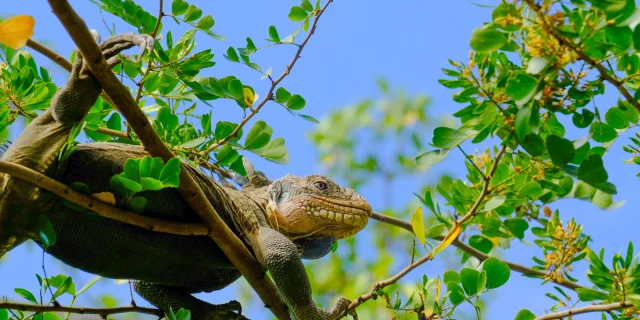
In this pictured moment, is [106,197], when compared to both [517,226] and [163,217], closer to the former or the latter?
[163,217]

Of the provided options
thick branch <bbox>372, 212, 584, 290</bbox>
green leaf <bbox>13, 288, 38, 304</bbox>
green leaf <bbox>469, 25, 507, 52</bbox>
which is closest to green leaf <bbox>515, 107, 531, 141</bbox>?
green leaf <bbox>469, 25, 507, 52</bbox>

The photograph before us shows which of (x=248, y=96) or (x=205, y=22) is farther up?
(x=205, y=22)

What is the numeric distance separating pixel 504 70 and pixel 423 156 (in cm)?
35

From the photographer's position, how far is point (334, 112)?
8531 mm

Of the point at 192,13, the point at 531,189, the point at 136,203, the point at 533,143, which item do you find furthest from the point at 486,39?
the point at 192,13

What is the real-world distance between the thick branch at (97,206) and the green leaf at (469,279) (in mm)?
898

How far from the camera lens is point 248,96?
3336 mm

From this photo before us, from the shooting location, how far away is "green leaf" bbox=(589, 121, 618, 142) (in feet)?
8.47

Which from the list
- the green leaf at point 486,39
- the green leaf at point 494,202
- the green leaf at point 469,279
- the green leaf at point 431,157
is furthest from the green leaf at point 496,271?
the green leaf at point 486,39

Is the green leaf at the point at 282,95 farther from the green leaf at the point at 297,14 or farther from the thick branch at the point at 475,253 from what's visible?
the thick branch at the point at 475,253

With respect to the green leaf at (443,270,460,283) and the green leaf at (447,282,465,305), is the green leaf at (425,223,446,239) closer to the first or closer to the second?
the green leaf at (443,270,460,283)

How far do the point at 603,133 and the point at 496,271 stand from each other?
1.93 ft

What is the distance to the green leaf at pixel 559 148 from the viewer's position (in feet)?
7.50

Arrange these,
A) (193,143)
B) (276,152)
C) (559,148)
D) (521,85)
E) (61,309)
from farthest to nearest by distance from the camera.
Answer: (276,152) < (193,143) < (61,309) < (559,148) < (521,85)
